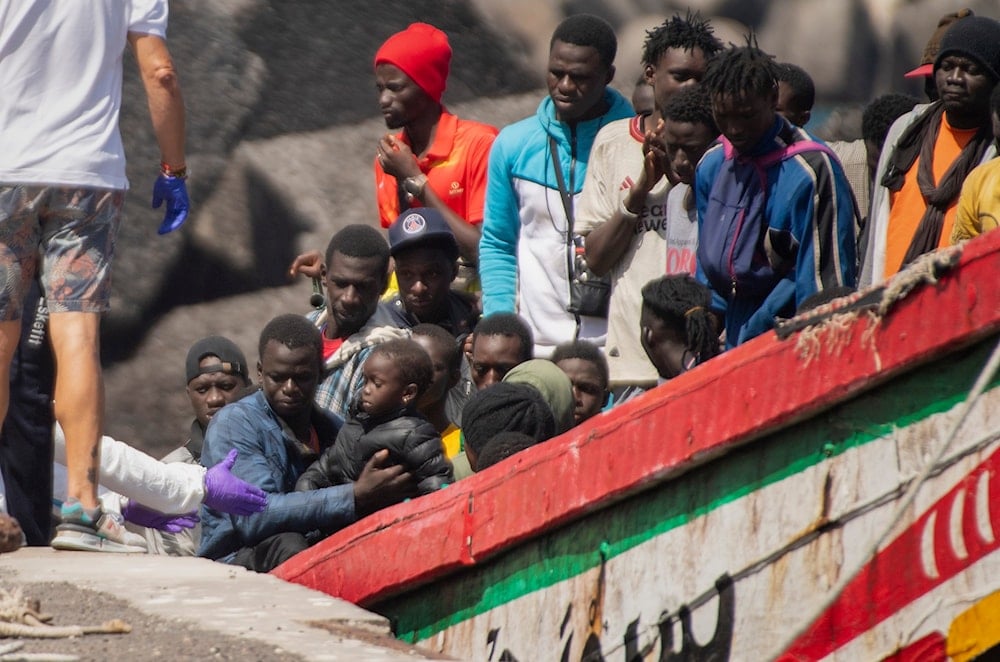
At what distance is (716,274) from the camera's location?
16.9 feet

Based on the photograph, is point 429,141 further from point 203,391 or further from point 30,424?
point 30,424

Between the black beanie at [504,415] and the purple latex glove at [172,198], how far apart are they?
106cm

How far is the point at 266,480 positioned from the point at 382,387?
45 centimetres

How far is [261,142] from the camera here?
9.40 metres

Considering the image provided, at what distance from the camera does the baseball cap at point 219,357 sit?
714 cm

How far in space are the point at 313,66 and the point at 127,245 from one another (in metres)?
1.39

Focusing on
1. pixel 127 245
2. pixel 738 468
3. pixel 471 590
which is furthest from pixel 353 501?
pixel 127 245

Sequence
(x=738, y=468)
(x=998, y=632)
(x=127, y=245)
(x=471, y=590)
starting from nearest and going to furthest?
(x=998, y=632) → (x=738, y=468) → (x=471, y=590) → (x=127, y=245)

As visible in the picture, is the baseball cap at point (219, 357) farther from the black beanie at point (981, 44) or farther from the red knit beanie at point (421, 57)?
the black beanie at point (981, 44)

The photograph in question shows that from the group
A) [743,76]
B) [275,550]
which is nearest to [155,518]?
[275,550]

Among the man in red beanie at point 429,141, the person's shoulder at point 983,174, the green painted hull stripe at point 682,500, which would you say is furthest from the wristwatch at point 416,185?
the green painted hull stripe at point 682,500

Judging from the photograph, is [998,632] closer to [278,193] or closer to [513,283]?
[513,283]

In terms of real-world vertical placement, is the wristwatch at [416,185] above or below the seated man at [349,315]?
above

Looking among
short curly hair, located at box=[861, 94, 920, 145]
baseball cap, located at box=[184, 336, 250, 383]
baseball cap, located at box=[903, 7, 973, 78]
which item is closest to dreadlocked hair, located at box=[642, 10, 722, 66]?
short curly hair, located at box=[861, 94, 920, 145]
